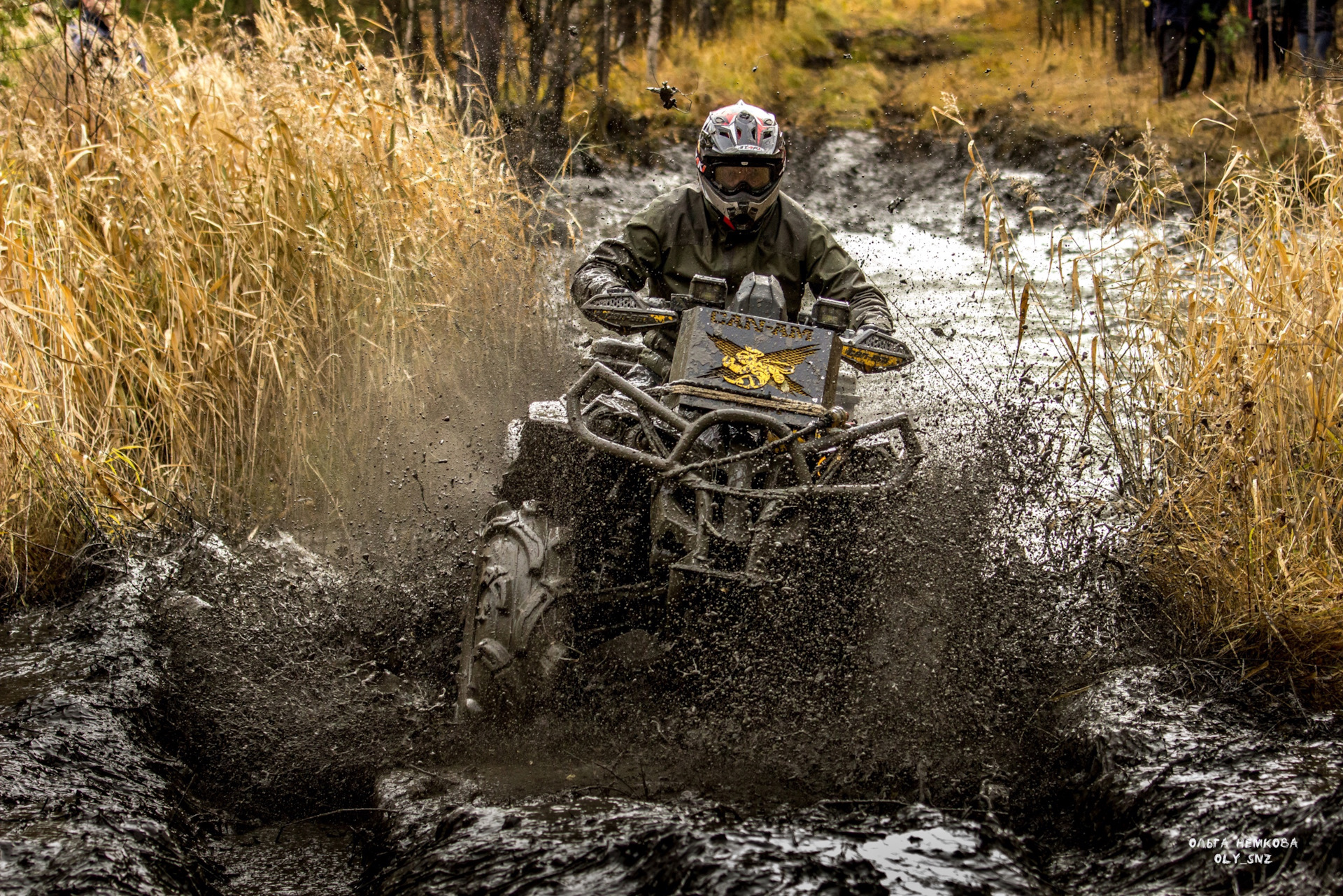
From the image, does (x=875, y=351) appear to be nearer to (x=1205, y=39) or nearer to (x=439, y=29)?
(x=439, y=29)

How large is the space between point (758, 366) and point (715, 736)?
117cm

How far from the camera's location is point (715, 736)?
3510mm

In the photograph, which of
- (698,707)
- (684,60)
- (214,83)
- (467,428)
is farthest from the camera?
(684,60)

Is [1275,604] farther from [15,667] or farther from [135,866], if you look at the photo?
[15,667]

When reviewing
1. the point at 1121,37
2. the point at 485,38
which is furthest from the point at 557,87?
the point at 1121,37

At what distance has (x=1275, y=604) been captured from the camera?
3.55 m

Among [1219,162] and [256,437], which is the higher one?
[1219,162]

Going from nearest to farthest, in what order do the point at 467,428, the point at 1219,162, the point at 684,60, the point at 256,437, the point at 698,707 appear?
the point at 698,707, the point at 256,437, the point at 467,428, the point at 1219,162, the point at 684,60

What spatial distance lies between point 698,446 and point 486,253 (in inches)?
139

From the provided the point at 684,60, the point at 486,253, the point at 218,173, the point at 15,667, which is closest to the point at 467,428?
the point at 486,253

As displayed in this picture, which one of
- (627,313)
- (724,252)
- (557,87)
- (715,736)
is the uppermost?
(557,87)

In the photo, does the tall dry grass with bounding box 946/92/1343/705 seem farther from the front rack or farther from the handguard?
the handguard

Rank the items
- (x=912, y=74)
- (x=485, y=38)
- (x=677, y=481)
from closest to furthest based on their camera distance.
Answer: (x=677, y=481) < (x=485, y=38) < (x=912, y=74)

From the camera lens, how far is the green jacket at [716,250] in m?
5.07
